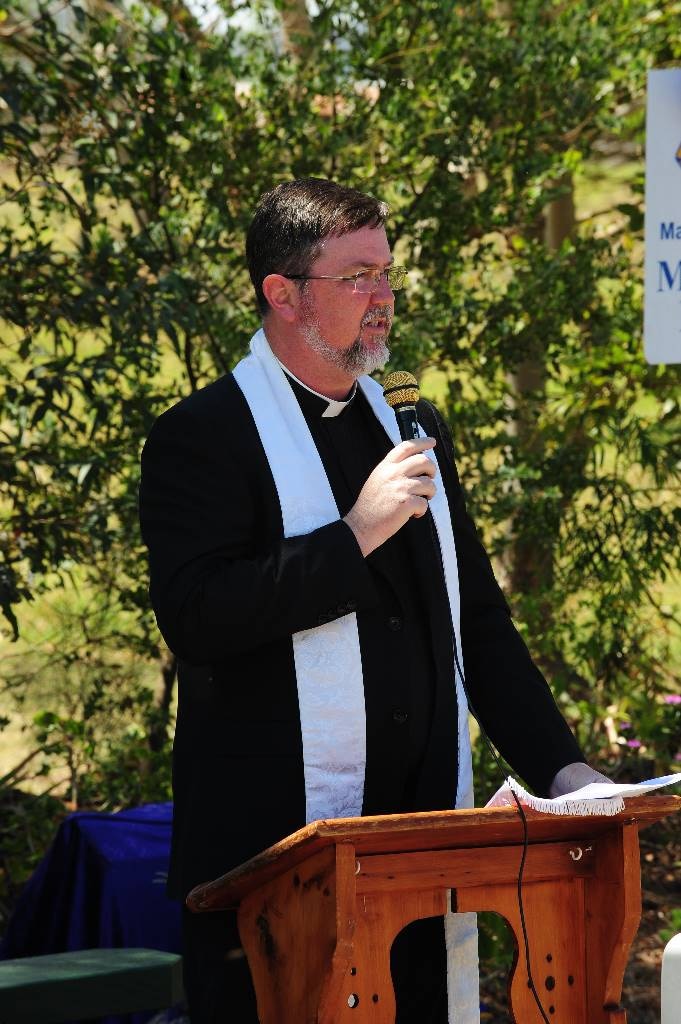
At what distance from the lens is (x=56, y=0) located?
5.47m

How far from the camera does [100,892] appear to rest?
465cm

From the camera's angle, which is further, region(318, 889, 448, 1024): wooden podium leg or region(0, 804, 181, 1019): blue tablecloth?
region(0, 804, 181, 1019): blue tablecloth

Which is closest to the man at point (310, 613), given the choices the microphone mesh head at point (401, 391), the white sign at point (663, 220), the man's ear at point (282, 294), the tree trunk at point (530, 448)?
the man's ear at point (282, 294)

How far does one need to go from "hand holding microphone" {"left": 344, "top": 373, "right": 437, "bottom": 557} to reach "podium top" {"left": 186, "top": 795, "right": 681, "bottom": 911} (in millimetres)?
565

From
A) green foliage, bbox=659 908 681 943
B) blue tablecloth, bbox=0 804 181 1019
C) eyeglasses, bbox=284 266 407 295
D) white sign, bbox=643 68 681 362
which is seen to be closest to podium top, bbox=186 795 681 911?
eyeglasses, bbox=284 266 407 295

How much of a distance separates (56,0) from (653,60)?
270 centimetres

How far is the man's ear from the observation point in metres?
3.22

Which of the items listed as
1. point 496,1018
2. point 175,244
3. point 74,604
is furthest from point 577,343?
point 496,1018

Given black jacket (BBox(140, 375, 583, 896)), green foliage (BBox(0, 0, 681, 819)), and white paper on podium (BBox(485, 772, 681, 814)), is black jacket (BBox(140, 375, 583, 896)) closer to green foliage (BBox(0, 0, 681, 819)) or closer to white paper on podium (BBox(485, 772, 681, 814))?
white paper on podium (BBox(485, 772, 681, 814))

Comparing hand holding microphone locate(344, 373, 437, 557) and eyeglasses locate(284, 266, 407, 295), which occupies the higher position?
eyeglasses locate(284, 266, 407, 295)

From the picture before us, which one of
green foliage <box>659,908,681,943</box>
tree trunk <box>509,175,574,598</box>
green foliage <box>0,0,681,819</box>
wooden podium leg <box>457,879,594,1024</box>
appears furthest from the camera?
tree trunk <box>509,175,574,598</box>

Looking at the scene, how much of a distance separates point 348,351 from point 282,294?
193 millimetres

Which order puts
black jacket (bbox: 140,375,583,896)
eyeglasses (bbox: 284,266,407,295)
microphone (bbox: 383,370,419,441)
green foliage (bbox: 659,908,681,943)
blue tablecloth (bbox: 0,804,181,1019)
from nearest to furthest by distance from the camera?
1. black jacket (bbox: 140,375,583,896)
2. microphone (bbox: 383,370,419,441)
3. eyeglasses (bbox: 284,266,407,295)
4. blue tablecloth (bbox: 0,804,181,1019)
5. green foliage (bbox: 659,908,681,943)

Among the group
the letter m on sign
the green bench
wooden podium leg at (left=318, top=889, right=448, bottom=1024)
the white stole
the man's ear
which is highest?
the letter m on sign
